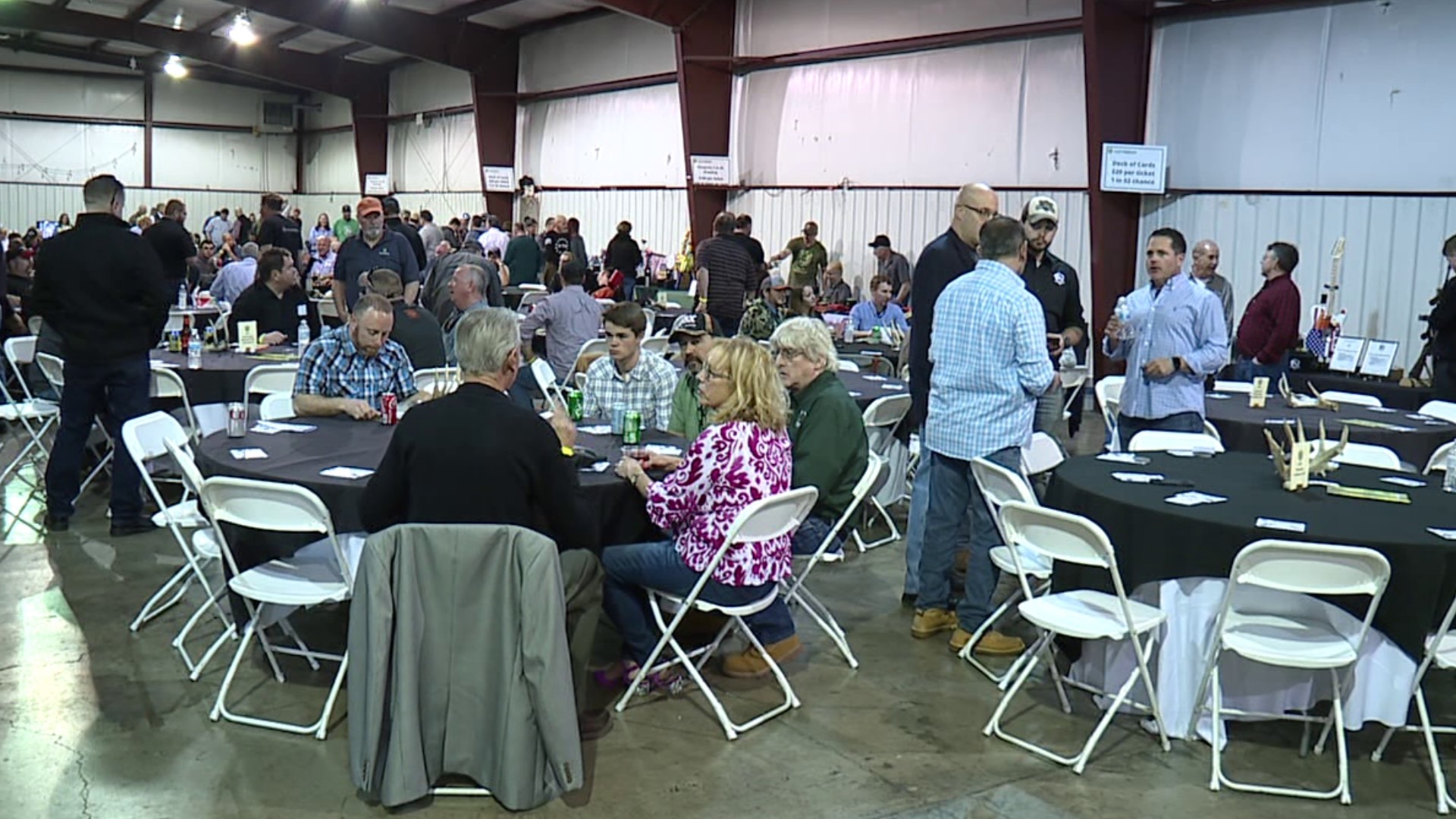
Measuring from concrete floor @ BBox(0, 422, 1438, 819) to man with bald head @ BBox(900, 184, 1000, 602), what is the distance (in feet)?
2.18

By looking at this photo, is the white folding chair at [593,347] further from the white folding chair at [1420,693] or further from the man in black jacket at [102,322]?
the white folding chair at [1420,693]

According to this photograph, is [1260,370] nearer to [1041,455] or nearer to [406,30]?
[1041,455]

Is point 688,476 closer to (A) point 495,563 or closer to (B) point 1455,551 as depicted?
(A) point 495,563

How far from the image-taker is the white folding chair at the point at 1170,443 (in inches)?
202

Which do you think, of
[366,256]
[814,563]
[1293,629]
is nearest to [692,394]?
[814,563]

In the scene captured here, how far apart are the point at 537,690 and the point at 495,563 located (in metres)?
0.33

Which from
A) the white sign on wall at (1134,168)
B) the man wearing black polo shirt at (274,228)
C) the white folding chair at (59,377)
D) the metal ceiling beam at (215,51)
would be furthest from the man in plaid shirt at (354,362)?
the metal ceiling beam at (215,51)

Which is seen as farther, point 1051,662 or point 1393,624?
point 1051,662

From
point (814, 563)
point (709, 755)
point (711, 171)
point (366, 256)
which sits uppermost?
point (711, 171)

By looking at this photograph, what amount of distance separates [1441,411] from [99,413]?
21.5 ft

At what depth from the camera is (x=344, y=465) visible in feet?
13.6

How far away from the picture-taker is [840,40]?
13680 millimetres

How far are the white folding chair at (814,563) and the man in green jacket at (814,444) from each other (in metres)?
0.04

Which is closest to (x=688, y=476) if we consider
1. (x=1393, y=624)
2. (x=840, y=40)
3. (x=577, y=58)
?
(x=1393, y=624)
